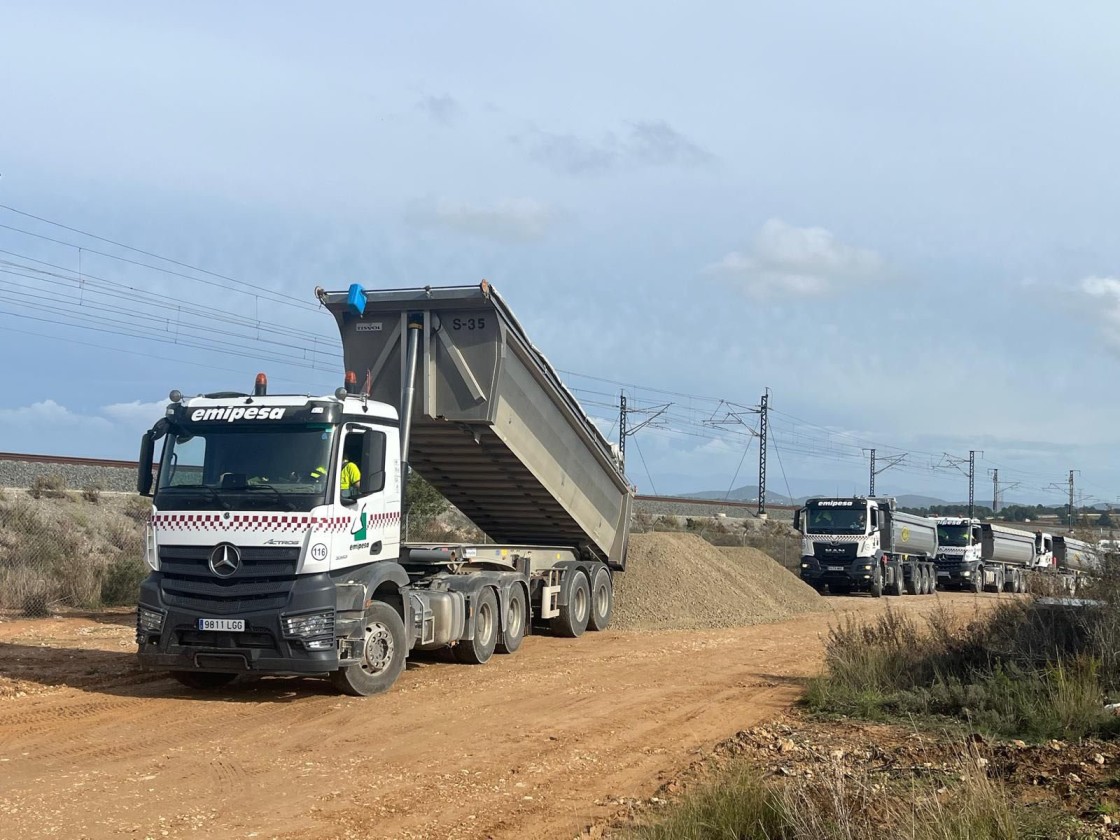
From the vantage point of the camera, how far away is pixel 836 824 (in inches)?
198

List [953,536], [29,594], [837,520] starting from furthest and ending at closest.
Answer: [953,536] < [837,520] < [29,594]

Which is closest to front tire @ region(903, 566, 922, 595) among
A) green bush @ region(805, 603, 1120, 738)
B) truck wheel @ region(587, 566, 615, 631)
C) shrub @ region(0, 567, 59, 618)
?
truck wheel @ region(587, 566, 615, 631)

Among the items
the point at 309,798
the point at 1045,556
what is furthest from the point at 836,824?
the point at 1045,556

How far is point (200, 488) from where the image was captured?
34.8 feet

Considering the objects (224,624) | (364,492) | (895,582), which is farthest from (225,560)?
(895,582)

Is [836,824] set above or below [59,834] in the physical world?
above

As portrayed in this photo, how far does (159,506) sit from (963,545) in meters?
34.8

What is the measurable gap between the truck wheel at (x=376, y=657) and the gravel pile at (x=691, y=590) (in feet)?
27.3

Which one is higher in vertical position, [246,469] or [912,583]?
[246,469]

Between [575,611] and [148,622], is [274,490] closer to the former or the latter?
[148,622]

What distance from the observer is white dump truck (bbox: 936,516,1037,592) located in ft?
131

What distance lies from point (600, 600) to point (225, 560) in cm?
885

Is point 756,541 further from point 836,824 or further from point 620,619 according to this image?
point 836,824

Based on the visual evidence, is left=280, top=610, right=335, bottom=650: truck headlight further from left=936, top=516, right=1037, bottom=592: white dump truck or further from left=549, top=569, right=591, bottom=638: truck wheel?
left=936, top=516, right=1037, bottom=592: white dump truck
